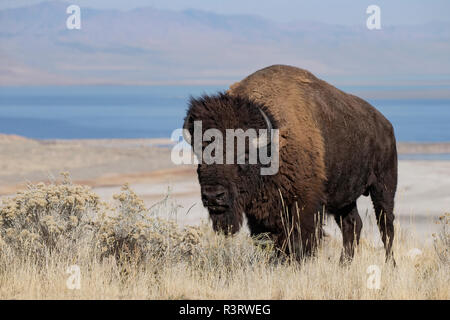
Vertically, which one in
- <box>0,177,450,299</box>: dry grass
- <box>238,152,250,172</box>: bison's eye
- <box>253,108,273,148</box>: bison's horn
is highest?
<box>253,108,273,148</box>: bison's horn

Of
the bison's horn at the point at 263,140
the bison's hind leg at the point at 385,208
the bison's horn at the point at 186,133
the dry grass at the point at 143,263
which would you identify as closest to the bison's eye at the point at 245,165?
→ the bison's horn at the point at 263,140

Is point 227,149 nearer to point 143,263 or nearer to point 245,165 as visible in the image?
point 245,165

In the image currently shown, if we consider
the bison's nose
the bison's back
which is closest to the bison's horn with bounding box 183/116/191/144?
the bison's nose

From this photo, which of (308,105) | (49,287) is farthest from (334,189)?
(49,287)

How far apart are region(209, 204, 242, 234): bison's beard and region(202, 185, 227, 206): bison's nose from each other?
0.62ft

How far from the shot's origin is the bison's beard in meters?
6.92

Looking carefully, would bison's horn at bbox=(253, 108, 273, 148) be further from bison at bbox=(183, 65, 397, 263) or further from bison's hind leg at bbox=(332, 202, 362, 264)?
bison's hind leg at bbox=(332, 202, 362, 264)

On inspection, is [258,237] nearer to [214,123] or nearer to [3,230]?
[214,123]

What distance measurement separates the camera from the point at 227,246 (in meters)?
8.45

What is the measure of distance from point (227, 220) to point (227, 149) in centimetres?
68

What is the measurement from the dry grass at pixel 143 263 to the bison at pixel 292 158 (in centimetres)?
49

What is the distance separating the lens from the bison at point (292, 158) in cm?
708
